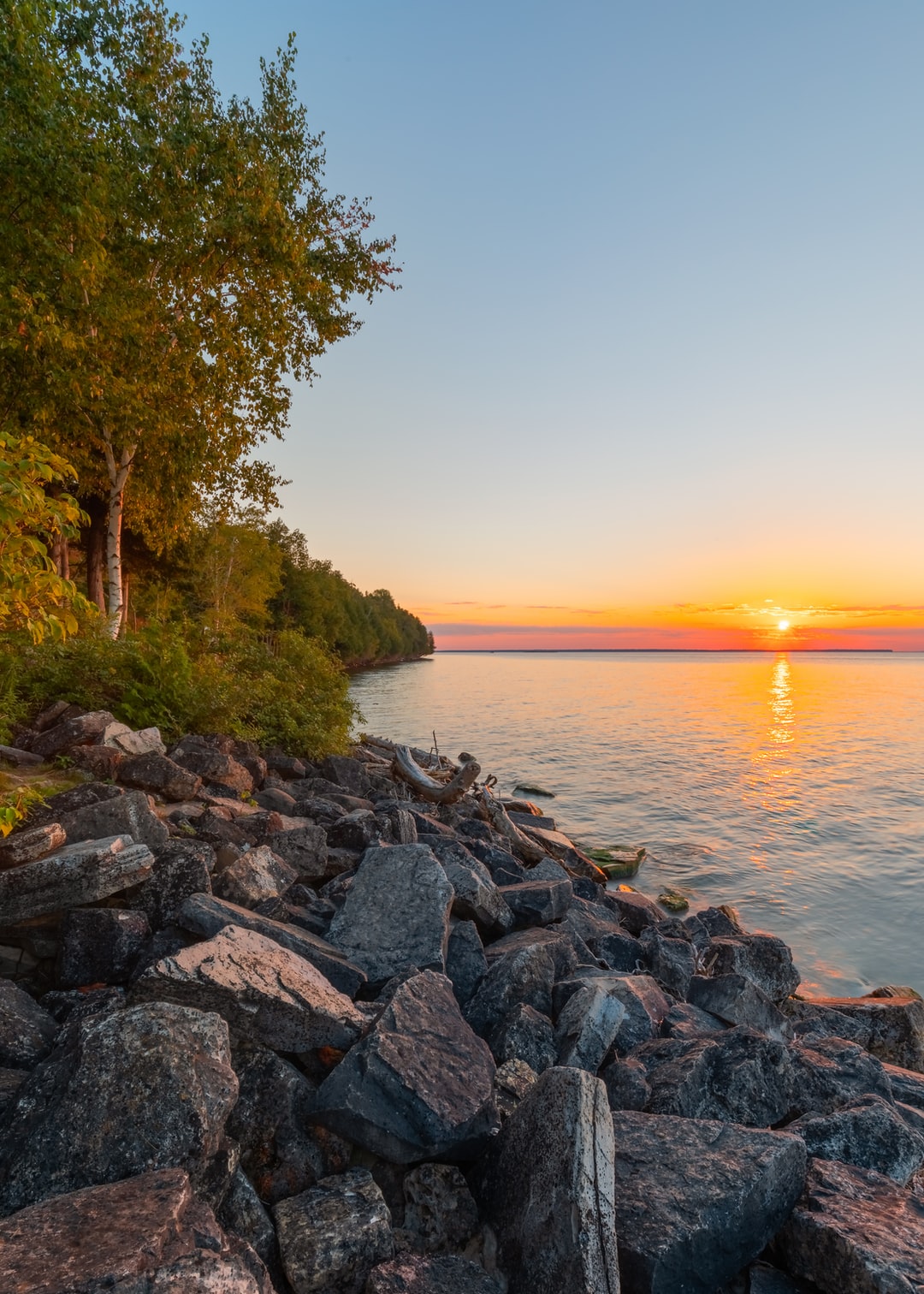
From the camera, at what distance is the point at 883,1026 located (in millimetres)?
7238

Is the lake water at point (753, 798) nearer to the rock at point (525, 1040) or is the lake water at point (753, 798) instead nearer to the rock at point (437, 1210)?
the rock at point (525, 1040)

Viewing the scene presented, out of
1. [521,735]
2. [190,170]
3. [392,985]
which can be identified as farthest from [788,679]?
[392,985]

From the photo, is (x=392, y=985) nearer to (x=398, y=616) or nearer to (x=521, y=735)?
(x=521, y=735)

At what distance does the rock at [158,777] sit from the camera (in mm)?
8078

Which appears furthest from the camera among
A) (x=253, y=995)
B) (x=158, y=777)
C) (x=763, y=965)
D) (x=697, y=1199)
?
(x=763, y=965)

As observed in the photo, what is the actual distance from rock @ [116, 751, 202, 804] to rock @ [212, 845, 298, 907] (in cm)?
223

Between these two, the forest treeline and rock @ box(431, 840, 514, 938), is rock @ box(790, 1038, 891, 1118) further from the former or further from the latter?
the forest treeline

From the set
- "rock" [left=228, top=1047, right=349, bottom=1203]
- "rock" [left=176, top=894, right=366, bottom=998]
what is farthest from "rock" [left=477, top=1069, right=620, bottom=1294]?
"rock" [left=176, top=894, right=366, bottom=998]

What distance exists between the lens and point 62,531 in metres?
4.17

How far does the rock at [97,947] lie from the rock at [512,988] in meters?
2.55

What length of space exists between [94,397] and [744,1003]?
1824cm

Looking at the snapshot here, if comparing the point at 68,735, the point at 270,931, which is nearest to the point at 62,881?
the point at 270,931

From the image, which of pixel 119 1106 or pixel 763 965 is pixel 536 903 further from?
pixel 119 1106

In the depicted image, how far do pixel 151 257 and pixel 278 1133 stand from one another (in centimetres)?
2089
